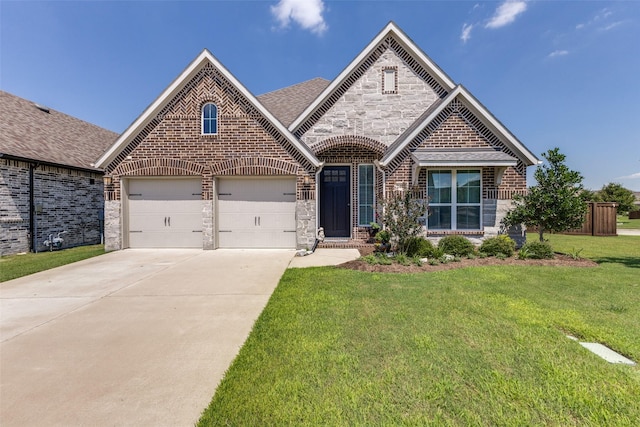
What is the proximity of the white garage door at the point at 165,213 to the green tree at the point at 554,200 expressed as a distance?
10910 millimetres

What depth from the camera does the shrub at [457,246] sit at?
8.59 m

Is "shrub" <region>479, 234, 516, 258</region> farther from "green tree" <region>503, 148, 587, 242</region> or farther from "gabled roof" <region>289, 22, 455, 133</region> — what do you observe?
"gabled roof" <region>289, 22, 455, 133</region>

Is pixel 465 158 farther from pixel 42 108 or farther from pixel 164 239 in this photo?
pixel 42 108

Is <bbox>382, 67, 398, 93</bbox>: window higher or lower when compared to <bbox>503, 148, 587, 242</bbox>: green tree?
higher

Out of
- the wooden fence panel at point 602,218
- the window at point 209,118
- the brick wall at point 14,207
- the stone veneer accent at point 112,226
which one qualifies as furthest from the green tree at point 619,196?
the brick wall at point 14,207

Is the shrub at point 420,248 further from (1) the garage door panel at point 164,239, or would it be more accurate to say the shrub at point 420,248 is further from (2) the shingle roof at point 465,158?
(1) the garage door panel at point 164,239

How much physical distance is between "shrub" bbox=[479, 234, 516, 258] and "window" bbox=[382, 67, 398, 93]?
21.6 ft

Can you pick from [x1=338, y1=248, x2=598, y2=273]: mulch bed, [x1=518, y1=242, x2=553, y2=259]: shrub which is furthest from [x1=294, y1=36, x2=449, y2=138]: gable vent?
[x1=518, y1=242, x2=553, y2=259]: shrub

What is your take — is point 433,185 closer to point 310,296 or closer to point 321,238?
point 321,238

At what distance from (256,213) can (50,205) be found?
28.7 ft

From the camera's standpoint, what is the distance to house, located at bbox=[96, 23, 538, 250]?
950cm

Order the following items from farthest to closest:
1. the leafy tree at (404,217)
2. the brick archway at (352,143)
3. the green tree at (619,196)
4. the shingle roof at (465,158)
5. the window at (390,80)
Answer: the green tree at (619,196), the window at (390,80), the brick archway at (352,143), the shingle roof at (465,158), the leafy tree at (404,217)

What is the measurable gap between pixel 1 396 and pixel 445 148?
10733 mm

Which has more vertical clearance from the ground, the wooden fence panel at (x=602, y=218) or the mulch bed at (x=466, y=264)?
the wooden fence panel at (x=602, y=218)
